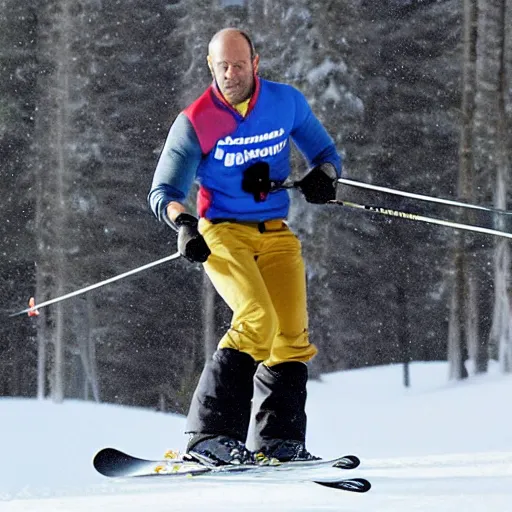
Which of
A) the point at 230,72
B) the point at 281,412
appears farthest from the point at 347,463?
the point at 230,72

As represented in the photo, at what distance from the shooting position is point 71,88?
19188mm

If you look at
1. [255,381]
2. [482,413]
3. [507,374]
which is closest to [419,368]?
[507,374]

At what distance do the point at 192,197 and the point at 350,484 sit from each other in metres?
12.2

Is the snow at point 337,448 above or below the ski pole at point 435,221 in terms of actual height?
below

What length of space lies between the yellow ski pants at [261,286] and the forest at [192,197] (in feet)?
31.4

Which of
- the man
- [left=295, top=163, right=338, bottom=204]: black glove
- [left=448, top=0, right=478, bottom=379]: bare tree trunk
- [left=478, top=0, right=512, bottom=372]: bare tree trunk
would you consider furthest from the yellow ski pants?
[left=478, top=0, right=512, bottom=372]: bare tree trunk

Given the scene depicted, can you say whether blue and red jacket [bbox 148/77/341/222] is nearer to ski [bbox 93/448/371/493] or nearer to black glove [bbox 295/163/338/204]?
black glove [bbox 295/163/338/204]

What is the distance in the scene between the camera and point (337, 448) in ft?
43.9

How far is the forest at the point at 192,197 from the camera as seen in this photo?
15.8m

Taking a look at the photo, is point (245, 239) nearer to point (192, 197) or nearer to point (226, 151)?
point (226, 151)

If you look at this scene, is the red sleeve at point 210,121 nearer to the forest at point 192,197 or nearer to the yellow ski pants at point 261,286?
the yellow ski pants at point 261,286

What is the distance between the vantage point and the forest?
52.0ft

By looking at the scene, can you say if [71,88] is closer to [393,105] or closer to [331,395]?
[393,105]

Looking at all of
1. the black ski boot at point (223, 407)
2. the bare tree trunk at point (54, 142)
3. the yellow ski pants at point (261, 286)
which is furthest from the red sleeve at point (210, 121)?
the bare tree trunk at point (54, 142)
